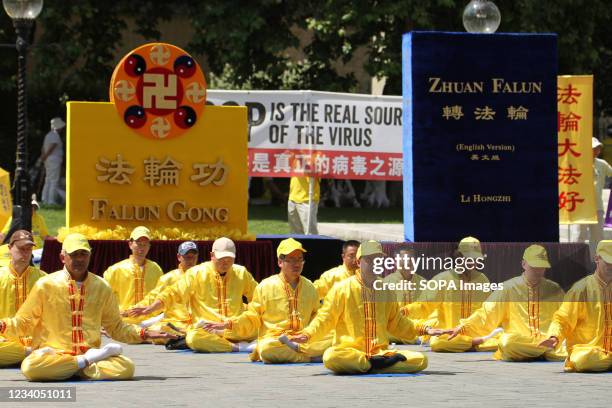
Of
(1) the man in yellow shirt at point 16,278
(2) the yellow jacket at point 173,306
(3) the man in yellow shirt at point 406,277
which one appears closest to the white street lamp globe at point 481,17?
(3) the man in yellow shirt at point 406,277

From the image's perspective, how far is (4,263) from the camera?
15.8 metres

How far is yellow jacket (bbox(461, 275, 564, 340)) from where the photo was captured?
15.5 metres

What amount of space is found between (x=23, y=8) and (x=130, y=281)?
5.39 m

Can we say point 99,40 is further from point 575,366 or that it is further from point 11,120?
point 575,366

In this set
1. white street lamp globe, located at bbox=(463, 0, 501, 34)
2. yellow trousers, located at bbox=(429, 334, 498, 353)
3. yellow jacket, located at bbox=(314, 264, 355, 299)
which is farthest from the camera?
white street lamp globe, located at bbox=(463, 0, 501, 34)

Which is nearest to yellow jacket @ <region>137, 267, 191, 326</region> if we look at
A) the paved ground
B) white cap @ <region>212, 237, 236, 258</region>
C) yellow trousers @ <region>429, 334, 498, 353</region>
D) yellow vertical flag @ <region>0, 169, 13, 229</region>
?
white cap @ <region>212, 237, 236, 258</region>

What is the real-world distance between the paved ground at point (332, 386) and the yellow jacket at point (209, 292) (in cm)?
151

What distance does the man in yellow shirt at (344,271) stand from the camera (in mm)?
16719

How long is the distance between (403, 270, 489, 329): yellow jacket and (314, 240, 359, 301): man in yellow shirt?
0.79 meters

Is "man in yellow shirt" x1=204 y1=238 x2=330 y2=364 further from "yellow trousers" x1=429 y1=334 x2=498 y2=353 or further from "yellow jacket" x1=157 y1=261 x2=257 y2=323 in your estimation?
"yellow trousers" x1=429 y1=334 x2=498 y2=353

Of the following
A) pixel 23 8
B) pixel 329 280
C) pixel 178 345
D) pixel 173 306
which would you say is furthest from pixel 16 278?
pixel 23 8

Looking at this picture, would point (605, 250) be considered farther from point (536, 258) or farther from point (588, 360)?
point (536, 258)

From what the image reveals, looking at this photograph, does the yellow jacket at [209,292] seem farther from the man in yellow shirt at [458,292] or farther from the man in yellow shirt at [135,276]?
the man in yellow shirt at [458,292]

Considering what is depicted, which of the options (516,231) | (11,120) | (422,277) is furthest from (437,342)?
(11,120)
